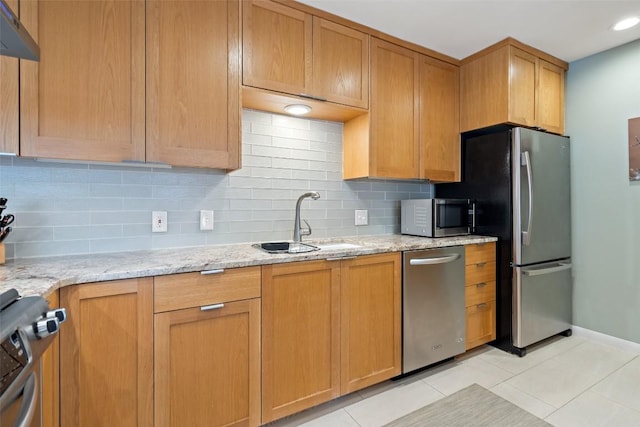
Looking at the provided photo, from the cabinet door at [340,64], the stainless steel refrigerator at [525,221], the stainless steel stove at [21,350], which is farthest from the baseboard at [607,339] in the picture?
the stainless steel stove at [21,350]

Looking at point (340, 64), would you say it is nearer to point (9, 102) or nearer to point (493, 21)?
point (493, 21)

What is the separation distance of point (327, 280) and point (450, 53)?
2.15 m

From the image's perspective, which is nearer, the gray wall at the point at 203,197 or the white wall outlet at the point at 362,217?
the gray wall at the point at 203,197

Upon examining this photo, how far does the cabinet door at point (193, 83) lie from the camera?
1.53 m

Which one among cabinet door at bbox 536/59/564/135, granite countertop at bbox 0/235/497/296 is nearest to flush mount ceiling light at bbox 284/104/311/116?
granite countertop at bbox 0/235/497/296

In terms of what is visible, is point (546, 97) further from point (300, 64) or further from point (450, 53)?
point (300, 64)

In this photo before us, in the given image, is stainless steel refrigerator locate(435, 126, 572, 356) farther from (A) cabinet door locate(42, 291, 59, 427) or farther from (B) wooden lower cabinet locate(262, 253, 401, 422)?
(A) cabinet door locate(42, 291, 59, 427)

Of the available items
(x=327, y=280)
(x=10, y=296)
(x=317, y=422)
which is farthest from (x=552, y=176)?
(x=10, y=296)

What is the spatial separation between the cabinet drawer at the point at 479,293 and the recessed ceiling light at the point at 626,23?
6.59 ft

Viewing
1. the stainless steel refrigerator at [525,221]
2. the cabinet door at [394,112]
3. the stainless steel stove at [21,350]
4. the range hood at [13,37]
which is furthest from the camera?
the stainless steel refrigerator at [525,221]

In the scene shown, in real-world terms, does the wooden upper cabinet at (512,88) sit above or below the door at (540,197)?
above

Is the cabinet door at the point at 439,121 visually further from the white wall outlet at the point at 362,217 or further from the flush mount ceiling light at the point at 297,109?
the flush mount ceiling light at the point at 297,109

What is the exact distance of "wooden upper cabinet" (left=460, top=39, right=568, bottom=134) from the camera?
93.0 inches

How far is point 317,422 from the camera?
168 centimetres
